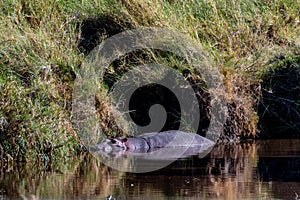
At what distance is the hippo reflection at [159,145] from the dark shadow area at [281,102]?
0.92 meters

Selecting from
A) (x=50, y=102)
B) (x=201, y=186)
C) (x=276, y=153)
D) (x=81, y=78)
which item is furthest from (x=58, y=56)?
(x=201, y=186)

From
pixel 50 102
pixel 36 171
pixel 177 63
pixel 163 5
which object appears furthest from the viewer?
pixel 163 5

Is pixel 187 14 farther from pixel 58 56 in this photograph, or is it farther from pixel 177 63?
pixel 58 56

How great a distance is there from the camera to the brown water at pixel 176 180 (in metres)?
6.16

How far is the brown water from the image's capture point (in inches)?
243

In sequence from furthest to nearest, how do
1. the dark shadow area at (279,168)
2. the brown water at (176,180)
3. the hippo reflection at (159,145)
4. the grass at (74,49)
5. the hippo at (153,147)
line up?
the hippo reflection at (159,145), the hippo at (153,147), the grass at (74,49), the dark shadow area at (279,168), the brown water at (176,180)

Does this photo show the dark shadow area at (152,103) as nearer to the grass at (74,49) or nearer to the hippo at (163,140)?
the hippo at (163,140)

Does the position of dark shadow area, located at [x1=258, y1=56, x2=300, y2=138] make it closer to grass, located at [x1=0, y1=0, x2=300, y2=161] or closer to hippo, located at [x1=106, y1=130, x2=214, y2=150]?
grass, located at [x1=0, y1=0, x2=300, y2=161]

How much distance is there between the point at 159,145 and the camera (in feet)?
29.2

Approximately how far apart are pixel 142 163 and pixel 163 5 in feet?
11.0

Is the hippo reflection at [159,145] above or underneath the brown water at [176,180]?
above

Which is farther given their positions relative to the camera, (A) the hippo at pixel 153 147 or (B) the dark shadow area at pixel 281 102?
(B) the dark shadow area at pixel 281 102

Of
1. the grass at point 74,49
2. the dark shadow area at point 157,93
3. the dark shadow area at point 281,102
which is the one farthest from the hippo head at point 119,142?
the dark shadow area at point 281,102

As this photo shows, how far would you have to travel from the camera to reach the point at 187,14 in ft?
A: 34.9
